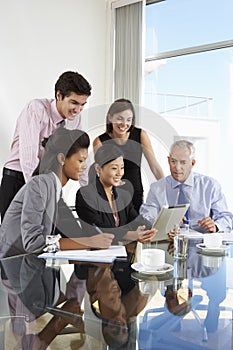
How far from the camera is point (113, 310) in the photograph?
1102mm

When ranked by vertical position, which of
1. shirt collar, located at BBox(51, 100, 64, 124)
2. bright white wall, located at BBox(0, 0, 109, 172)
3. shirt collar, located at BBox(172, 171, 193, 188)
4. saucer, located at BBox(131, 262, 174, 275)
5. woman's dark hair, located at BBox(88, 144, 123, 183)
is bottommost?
saucer, located at BBox(131, 262, 174, 275)

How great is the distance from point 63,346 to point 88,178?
145 centimetres

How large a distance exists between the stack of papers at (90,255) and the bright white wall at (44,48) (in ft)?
6.77

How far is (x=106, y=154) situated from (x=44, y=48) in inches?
80.5

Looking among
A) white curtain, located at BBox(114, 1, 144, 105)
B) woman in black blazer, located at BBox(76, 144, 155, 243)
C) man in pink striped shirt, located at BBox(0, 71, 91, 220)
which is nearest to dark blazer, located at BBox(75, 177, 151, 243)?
woman in black blazer, located at BBox(76, 144, 155, 243)

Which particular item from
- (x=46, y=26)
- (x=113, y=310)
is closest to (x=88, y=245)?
(x=113, y=310)

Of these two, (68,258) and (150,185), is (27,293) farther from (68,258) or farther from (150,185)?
(150,185)

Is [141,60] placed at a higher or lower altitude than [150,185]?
higher

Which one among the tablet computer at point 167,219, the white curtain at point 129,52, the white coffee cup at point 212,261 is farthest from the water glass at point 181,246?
the white curtain at point 129,52

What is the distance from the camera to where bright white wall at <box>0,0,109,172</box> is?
371 centimetres

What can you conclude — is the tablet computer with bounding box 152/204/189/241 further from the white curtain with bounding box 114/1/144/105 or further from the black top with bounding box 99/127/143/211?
the white curtain with bounding box 114/1/144/105

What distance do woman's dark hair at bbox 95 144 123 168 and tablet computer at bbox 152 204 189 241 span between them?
406 millimetres

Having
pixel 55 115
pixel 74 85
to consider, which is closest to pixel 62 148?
pixel 74 85

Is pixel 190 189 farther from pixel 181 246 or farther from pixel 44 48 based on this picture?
pixel 44 48
